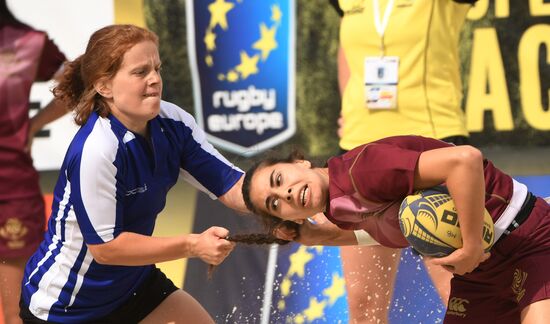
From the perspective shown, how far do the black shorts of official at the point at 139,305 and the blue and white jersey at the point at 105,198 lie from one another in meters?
0.03

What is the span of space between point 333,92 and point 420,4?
108 cm

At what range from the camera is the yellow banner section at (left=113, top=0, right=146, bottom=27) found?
5.39 meters

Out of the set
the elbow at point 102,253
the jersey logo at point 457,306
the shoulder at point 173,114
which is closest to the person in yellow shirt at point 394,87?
the jersey logo at point 457,306

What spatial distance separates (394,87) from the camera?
14.3 ft

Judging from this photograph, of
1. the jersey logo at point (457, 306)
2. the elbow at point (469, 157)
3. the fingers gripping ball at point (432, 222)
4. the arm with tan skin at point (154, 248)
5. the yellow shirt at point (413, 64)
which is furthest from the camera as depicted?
the yellow shirt at point (413, 64)

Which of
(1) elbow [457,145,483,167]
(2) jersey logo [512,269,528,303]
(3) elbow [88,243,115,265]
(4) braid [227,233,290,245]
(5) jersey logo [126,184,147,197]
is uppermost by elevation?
(1) elbow [457,145,483,167]

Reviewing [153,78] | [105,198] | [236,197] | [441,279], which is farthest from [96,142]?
[441,279]

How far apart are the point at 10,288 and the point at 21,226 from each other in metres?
0.34

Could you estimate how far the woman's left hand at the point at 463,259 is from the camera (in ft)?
10.0

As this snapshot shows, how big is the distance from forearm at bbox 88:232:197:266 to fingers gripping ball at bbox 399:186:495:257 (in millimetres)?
740

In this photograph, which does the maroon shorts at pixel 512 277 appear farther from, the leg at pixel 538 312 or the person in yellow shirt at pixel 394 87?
the person in yellow shirt at pixel 394 87

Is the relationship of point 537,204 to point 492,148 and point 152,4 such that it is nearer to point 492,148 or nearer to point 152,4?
point 492,148

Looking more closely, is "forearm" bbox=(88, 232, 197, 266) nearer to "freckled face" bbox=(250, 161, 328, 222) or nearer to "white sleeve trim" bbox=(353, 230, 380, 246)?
"freckled face" bbox=(250, 161, 328, 222)

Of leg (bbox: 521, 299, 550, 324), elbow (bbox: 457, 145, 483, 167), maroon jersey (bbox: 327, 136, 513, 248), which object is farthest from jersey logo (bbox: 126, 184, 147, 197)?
leg (bbox: 521, 299, 550, 324)
